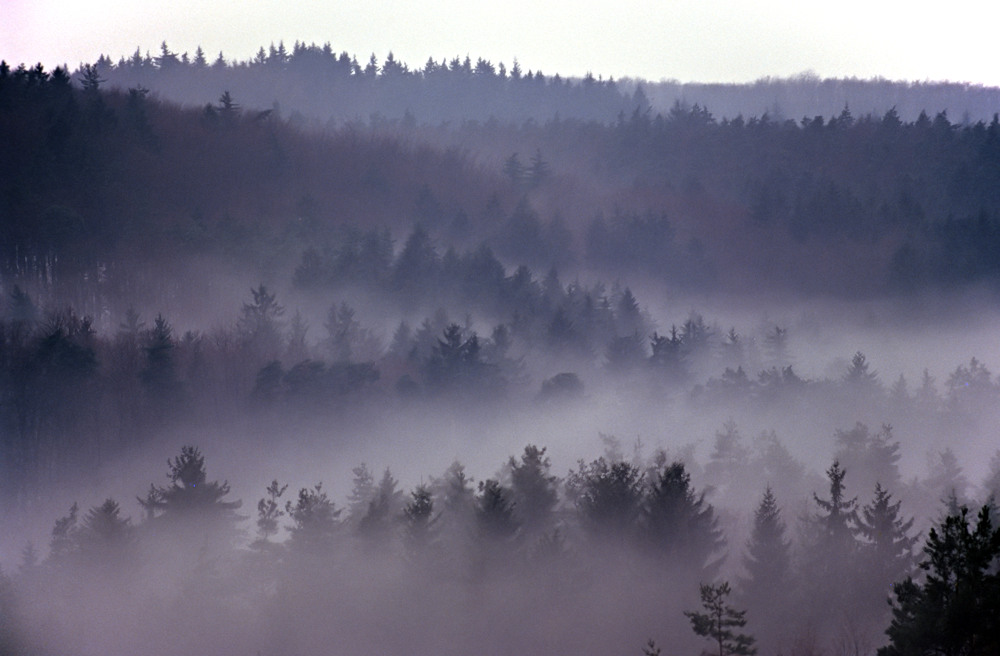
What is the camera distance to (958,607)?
66.9ft

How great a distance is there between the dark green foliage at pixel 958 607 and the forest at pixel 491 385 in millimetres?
76

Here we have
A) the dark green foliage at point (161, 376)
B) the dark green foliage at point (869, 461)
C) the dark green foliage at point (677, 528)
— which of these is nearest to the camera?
the dark green foliage at point (677, 528)

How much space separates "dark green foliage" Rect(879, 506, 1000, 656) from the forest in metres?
0.08

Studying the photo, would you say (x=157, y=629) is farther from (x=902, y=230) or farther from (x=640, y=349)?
(x=902, y=230)

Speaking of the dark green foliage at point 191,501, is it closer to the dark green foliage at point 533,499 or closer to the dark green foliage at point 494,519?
the dark green foliage at point 494,519

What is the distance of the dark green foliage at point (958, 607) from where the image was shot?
20297mm

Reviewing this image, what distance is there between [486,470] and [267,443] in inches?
550

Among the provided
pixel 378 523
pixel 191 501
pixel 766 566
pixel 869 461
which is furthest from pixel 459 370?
pixel 766 566

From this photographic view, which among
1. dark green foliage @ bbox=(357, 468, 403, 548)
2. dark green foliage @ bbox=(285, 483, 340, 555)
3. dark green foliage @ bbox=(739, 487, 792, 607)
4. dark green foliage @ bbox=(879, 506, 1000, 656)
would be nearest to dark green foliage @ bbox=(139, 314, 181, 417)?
dark green foliage @ bbox=(285, 483, 340, 555)

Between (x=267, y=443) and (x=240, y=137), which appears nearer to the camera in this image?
(x=267, y=443)

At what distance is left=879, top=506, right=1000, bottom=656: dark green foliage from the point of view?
66.6 feet

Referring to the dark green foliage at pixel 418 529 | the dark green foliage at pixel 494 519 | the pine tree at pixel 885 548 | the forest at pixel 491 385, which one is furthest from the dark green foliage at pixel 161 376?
the pine tree at pixel 885 548

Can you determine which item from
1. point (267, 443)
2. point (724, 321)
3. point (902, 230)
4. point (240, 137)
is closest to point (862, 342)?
point (724, 321)

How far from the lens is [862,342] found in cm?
11181
